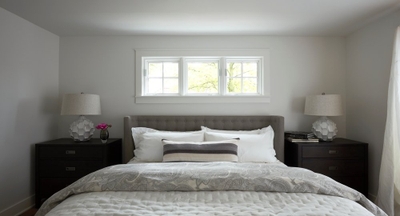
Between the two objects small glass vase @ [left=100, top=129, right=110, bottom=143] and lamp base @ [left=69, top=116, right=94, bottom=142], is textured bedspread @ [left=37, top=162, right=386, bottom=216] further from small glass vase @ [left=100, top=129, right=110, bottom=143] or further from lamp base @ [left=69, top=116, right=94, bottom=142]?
lamp base @ [left=69, top=116, right=94, bottom=142]

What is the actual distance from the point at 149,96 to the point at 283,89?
1.90m

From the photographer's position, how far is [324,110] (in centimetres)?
301

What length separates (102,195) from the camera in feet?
5.26

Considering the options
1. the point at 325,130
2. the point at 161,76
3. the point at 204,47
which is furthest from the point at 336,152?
the point at 161,76

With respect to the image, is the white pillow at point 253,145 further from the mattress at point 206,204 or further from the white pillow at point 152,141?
the mattress at point 206,204

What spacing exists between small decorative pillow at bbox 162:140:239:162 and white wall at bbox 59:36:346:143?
0.90 metres

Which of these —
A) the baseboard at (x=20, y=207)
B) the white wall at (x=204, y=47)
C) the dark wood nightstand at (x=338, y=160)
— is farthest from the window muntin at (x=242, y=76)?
the baseboard at (x=20, y=207)

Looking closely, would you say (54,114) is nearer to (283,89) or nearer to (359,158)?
(283,89)

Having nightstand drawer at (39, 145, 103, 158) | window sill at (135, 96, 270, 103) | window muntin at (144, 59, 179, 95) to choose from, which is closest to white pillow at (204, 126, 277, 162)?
window sill at (135, 96, 270, 103)

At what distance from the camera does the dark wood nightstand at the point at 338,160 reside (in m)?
2.95

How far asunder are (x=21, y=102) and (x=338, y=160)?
3843 millimetres

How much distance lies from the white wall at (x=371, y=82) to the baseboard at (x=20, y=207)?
4.19 meters

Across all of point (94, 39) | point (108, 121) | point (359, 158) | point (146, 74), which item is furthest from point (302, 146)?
point (94, 39)

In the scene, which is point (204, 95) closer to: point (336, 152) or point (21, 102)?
point (336, 152)
